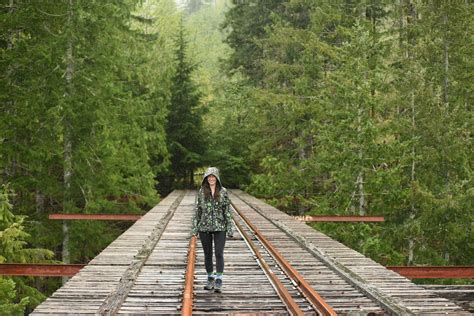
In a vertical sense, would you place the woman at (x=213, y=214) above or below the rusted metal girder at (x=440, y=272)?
above

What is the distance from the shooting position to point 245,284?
8523 mm

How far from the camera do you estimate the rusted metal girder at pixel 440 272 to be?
11203 millimetres

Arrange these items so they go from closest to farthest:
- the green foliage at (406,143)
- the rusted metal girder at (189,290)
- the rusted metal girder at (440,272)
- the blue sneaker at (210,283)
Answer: the rusted metal girder at (189,290) → the blue sneaker at (210,283) → the rusted metal girder at (440,272) → the green foliage at (406,143)

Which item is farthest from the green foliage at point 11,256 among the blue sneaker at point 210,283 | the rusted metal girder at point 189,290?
the blue sneaker at point 210,283

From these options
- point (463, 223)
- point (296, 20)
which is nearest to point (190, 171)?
point (296, 20)

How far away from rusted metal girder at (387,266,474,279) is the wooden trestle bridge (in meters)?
1.32

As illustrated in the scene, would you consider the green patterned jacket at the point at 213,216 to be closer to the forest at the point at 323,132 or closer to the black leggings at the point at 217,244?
the black leggings at the point at 217,244

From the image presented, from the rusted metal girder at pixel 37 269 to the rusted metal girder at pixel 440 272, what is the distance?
6989 millimetres

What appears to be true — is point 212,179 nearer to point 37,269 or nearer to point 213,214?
point 213,214

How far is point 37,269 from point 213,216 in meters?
5.09

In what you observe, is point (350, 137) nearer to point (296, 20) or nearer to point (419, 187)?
point (419, 187)

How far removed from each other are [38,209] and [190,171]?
17.3 metres

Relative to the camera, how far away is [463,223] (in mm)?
17719

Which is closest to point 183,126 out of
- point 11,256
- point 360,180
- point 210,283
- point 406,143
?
point 360,180
